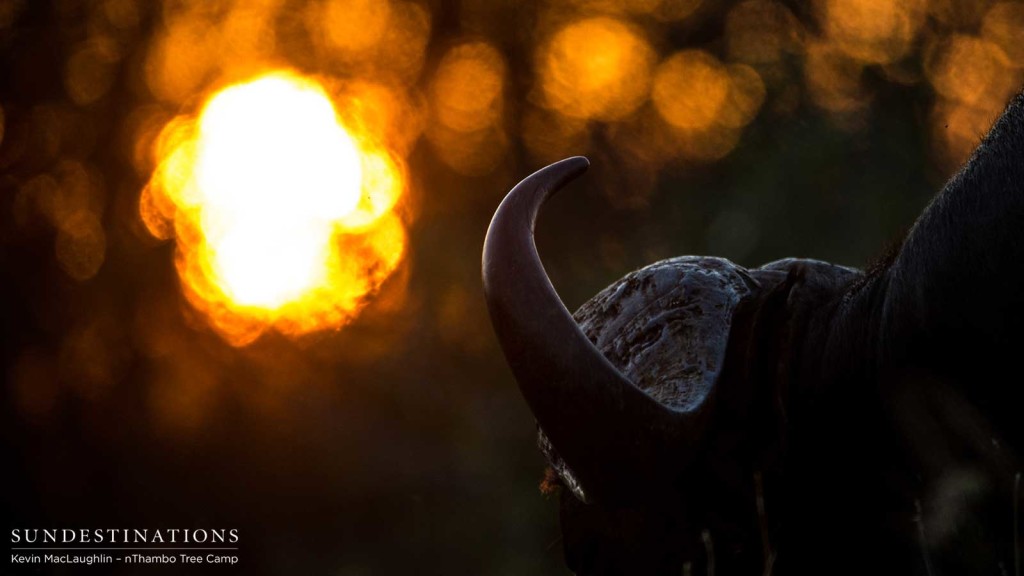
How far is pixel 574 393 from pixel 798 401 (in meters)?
0.74

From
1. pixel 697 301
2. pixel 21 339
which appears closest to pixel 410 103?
pixel 21 339

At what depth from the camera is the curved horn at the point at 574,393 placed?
9.08 feet

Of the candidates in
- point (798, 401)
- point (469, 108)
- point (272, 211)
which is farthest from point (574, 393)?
point (469, 108)

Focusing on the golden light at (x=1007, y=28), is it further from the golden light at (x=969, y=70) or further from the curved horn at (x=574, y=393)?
the curved horn at (x=574, y=393)

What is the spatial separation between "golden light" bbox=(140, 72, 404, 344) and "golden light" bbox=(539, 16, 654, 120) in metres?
3.03

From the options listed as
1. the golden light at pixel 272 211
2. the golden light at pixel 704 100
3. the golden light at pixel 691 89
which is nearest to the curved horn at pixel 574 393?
the golden light at pixel 272 211

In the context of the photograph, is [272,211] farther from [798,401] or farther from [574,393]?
[574,393]

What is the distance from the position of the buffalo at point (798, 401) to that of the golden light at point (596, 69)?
15.1 m

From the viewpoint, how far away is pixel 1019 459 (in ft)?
9.59

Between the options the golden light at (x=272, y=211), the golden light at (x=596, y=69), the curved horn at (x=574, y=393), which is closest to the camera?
the curved horn at (x=574, y=393)

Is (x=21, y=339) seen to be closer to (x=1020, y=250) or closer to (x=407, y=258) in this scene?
(x=407, y=258)

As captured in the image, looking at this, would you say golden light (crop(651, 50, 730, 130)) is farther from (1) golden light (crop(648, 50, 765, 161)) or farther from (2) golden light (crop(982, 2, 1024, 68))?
(2) golden light (crop(982, 2, 1024, 68))

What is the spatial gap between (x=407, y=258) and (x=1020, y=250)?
1438cm

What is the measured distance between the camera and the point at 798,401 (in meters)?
3.20
